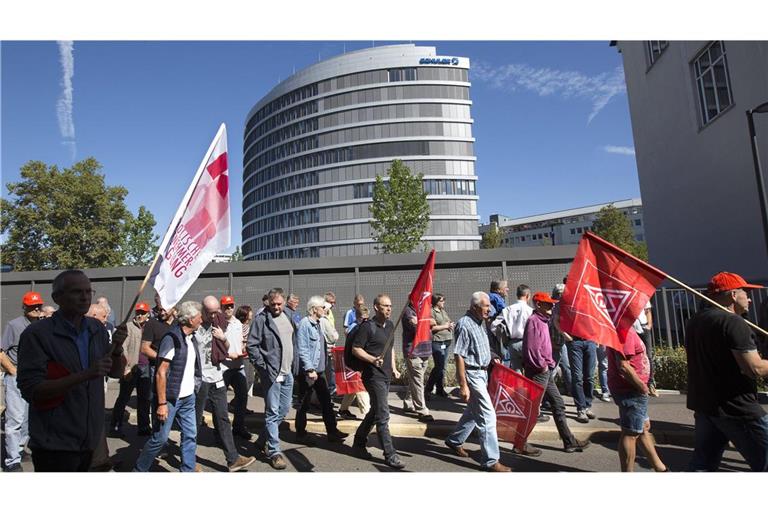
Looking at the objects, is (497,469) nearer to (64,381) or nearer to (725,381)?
(725,381)

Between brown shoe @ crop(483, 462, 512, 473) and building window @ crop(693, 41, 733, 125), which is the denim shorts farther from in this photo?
building window @ crop(693, 41, 733, 125)

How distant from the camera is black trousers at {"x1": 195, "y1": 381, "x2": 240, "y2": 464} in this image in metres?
4.98

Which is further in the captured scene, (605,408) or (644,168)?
(644,168)

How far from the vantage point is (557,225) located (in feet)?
351

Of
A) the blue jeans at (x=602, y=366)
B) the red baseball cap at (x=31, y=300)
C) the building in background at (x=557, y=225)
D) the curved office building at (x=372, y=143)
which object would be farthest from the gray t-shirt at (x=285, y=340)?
the building in background at (x=557, y=225)

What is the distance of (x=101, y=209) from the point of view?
27891mm

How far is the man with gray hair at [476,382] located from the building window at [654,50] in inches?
832

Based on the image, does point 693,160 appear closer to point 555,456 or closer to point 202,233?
point 555,456

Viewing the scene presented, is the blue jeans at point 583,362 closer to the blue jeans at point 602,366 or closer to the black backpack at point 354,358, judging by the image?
the blue jeans at point 602,366

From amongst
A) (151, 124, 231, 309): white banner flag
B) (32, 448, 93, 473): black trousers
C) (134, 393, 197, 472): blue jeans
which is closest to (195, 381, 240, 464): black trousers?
(134, 393, 197, 472): blue jeans

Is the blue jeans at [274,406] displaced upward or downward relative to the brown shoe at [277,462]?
upward

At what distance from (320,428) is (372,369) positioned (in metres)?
1.96

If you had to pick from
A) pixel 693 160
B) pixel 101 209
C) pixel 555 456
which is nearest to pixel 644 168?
pixel 693 160

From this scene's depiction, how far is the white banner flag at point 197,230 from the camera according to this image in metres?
3.93
